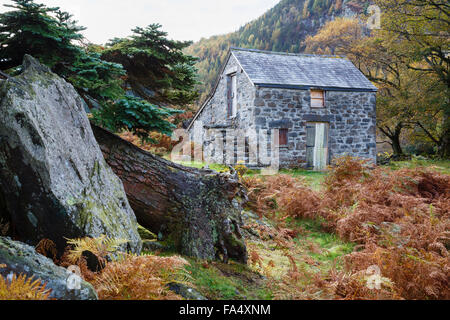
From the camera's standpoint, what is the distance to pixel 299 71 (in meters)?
18.0

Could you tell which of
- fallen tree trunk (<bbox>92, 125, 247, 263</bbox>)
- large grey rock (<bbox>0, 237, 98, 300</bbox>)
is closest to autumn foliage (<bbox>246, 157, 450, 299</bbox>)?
fallen tree trunk (<bbox>92, 125, 247, 263</bbox>)

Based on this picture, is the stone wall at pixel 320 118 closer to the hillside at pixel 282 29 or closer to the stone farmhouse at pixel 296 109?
the stone farmhouse at pixel 296 109

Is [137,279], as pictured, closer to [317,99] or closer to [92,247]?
[92,247]

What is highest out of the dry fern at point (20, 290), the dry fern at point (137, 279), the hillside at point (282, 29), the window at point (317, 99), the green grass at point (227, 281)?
the hillside at point (282, 29)

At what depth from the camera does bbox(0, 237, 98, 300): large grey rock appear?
2570mm

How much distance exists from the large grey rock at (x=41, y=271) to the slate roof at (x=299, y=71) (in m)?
14.2

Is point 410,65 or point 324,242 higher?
point 410,65

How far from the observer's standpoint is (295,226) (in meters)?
8.00

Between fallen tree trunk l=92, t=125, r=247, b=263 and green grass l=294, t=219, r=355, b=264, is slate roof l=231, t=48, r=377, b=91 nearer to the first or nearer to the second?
green grass l=294, t=219, r=355, b=264

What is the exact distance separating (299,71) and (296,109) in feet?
8.67

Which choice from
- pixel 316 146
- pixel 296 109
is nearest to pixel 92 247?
pixel 296 109

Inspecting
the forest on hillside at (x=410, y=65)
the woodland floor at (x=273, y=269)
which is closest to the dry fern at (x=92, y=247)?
the woodland floor at (x=273, y=269)

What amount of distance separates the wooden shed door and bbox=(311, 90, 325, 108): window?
3.13 feet

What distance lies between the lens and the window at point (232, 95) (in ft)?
59.5
